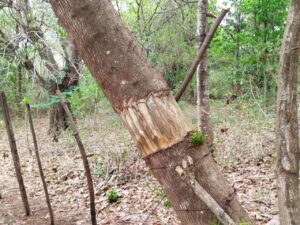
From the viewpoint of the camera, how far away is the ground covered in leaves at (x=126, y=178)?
3.74 metres

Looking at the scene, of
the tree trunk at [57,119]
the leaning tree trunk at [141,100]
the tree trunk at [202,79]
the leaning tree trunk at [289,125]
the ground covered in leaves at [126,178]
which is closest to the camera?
the leaning tree trunk at [141,100]

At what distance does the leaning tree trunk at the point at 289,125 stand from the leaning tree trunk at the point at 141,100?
301mm

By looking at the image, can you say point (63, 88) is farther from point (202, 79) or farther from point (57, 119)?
point (202, 79)

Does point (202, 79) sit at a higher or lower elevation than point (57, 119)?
higher

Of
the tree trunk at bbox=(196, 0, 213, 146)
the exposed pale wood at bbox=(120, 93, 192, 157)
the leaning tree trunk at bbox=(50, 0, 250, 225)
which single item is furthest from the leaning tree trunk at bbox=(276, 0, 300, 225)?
the tree trunk at bbox=(196, 0, 213, 146)

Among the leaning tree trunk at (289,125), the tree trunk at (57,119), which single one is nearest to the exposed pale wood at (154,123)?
the leaning tree trunk at (289,125)

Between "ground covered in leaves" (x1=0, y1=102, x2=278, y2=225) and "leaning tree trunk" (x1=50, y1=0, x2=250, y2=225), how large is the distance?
150 centimetres

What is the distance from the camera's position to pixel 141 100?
1296 mm

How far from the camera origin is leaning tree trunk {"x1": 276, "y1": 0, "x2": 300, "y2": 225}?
1.38 meters

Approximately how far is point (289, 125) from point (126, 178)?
3.79 m

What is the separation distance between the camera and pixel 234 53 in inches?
393

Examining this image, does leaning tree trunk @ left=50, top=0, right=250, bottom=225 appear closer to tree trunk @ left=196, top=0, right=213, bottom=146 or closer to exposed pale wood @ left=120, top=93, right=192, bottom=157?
exposed pale wood @ left=120, top=93, right=192, bottom=157

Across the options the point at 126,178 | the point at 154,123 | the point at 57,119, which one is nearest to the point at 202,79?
the point at 126,178

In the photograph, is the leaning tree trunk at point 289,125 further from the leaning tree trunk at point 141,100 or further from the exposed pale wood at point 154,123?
the exposed pale wood at point 154,123
